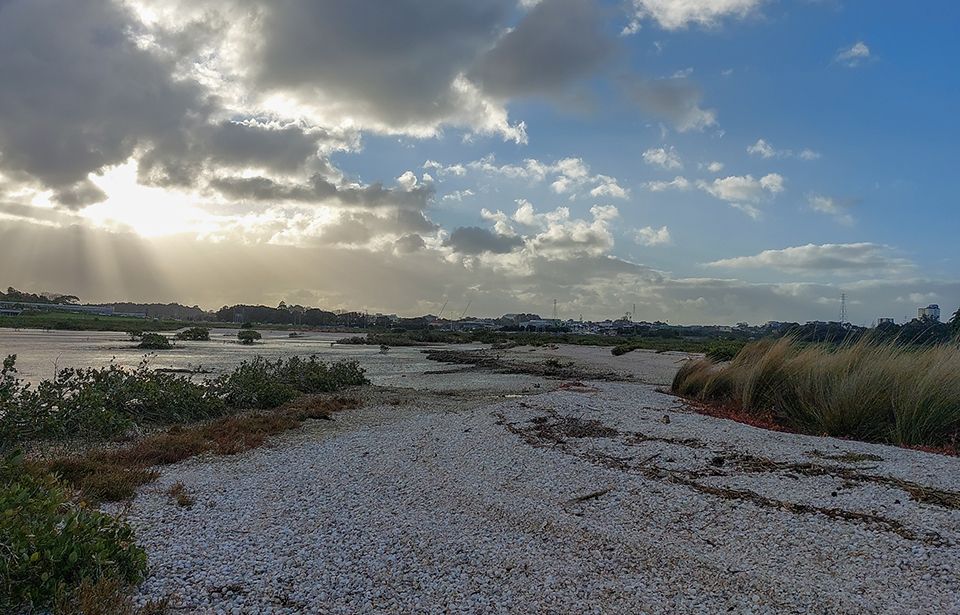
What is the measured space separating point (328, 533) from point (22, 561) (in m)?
2.41

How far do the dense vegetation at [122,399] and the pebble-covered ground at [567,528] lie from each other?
10.9ft

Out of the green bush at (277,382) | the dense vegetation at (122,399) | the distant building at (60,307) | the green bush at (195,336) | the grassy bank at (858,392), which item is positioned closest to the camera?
the grassy bank at (858,392)

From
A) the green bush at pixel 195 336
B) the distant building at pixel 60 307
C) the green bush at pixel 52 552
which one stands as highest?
the distant building at pixel 60 307

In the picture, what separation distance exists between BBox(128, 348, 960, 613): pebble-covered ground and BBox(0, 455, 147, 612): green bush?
1.04ft

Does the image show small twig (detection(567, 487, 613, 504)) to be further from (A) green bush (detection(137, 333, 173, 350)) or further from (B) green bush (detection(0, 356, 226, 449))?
(A) green bush (detection(137, 333, 173, 350))

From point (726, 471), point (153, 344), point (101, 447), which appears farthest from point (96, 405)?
point (153, 344)

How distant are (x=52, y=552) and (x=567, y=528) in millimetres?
4050

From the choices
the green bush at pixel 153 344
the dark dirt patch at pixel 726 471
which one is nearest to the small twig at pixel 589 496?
the dark dirt patch at pixel 726 471

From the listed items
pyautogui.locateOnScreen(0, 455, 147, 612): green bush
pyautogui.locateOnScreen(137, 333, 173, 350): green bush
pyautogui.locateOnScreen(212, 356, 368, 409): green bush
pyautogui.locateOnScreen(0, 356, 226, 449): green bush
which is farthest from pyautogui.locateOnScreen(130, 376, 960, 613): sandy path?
pyautogui.locateOnScreen(137, 333, 173, 350): green bush

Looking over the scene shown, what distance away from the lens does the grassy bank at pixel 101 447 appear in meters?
3.62

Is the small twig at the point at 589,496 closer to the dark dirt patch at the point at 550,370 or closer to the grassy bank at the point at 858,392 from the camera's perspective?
the grassy bank at the point at 858,392

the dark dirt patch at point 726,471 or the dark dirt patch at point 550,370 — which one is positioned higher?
the dark dirt patch at point 726,471

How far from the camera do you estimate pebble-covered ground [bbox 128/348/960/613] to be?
4.20 meters

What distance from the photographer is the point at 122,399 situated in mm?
12336
